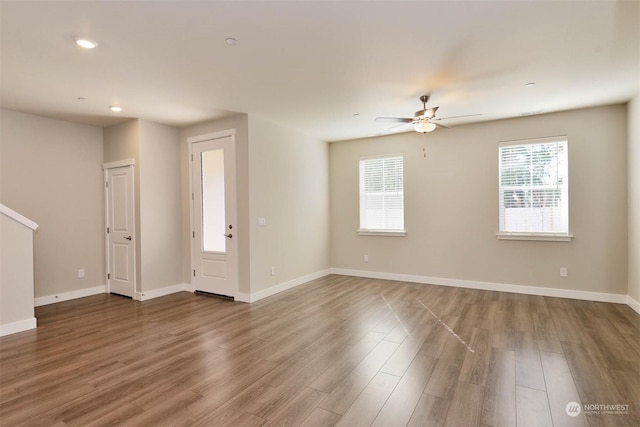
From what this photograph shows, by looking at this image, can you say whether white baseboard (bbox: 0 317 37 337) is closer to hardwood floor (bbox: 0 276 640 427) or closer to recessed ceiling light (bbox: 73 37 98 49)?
hardwood floor (bbox: 0 276 640 427)

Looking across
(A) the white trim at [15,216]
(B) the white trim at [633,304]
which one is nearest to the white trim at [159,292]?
(A) the white trim at [15,216]

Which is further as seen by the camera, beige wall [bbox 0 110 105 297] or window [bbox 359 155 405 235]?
window [bbox 359 155 405 235]

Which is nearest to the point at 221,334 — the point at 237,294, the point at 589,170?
the point at 237,294

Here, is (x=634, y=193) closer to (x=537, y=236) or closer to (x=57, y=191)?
(x=537, y=236)

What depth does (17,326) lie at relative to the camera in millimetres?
3527

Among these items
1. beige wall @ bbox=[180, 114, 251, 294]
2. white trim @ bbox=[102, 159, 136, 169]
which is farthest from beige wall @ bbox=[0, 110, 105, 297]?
beige wall @ bbox=[180, 114, 251, 294]

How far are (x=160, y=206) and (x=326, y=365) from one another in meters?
3.83

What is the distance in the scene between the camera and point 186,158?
5305 millimetres

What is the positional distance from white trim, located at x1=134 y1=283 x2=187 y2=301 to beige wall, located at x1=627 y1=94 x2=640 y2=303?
Result: 255 inches

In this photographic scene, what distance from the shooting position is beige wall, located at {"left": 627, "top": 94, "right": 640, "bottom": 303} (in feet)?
12.9

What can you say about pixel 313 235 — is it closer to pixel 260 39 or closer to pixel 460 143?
pixel 460 143

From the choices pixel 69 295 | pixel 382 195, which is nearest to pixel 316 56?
pixel 382 195

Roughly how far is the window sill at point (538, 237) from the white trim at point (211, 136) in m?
4.48

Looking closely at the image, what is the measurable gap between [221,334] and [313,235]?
300cm
